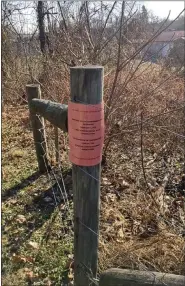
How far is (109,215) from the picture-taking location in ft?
9.64

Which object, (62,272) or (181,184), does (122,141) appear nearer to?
(181,184)

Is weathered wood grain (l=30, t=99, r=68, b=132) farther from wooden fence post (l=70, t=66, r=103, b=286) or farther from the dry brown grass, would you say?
the dry brown grass

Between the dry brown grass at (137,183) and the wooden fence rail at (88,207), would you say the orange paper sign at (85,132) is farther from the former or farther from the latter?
the dry brown grass at (137,183)

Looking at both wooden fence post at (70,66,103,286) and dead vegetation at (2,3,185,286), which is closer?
wooden fence post at (70,66,103,286)

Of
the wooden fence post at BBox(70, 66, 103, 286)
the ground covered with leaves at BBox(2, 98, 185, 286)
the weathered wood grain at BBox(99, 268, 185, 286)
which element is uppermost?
the wooden fence post at BBox(70, 66, 103, 286)

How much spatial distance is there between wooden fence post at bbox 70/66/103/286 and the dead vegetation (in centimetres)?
46

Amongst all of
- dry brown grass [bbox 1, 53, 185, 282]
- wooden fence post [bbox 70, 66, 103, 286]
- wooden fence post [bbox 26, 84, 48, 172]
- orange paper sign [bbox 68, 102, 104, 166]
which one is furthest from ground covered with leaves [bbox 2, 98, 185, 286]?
orange paper sign [bbox 68, 102, 104, 166]

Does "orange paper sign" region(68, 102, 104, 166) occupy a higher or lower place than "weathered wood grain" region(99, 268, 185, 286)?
higher

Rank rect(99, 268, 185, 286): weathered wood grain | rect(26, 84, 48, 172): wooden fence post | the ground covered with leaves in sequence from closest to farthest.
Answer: rect(99, 268, 185, 286): weathered wood grain, the ground covered with leaves, rect(26, 84, 48, 172): wooden fence post

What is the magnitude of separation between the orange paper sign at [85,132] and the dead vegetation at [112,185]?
1033 millimetres

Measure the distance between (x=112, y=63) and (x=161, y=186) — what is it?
6.32 feet

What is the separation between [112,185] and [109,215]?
2.29 feet

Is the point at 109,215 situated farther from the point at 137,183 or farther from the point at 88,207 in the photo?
the point at 88,207

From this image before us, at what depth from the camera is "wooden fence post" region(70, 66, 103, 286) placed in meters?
1.21
